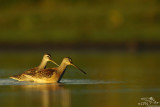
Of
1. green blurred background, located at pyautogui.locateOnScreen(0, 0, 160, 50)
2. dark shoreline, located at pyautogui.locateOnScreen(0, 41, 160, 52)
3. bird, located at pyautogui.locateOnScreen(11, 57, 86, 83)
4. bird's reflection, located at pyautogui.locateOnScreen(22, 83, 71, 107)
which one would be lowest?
bird's reflection, located at pyautogui.locateOnScreen(22, 83, 71, 107)

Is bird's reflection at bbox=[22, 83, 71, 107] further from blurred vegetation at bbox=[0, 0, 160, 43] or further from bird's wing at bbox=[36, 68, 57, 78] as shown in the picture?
blurred vegetation at bbox=[0, 0, 160, 43]

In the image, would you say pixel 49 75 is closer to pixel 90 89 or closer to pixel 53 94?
pixel 90 89

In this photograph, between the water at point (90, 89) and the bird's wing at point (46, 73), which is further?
the bird's wing at point (46, 73)

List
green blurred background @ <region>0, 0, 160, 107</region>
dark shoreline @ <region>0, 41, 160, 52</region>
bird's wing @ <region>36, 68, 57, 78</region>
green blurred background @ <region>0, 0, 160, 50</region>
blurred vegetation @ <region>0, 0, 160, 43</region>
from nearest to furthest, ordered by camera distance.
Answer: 1. green blurred background @ <region>0, 0, 160, 107</region>
2. bird's wing @ <region>36, 68, 57, 78</region>
3. dark shoreline @ <region>0, 41, 160, 52</region>
4. green blurred background @ <region>0, 0, 160, 50</region>
5. blurred vegetation @ <region>0, 0, 160, 43</region>

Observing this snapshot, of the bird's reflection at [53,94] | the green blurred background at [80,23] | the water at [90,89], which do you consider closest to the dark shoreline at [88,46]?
the green blurred background at [80,23]

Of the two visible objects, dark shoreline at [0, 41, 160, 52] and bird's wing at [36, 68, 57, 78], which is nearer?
bird's wing at [36, 68, 57, 78]

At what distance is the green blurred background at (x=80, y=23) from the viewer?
139 feet

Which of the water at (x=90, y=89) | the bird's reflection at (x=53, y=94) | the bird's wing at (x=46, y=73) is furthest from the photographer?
the bird's wing at (x=46, y=73)

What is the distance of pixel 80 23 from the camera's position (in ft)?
161

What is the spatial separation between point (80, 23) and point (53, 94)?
32010mm

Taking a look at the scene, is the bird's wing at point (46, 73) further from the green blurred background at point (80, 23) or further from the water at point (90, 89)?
the green blurred background at point (80, 23)

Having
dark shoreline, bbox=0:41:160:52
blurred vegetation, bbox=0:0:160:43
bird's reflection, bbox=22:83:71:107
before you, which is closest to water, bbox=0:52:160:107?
bird's reflection, bbox=22:83:71:107

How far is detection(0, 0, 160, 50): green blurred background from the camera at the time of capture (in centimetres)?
4244

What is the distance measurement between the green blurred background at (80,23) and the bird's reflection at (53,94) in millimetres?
21607
